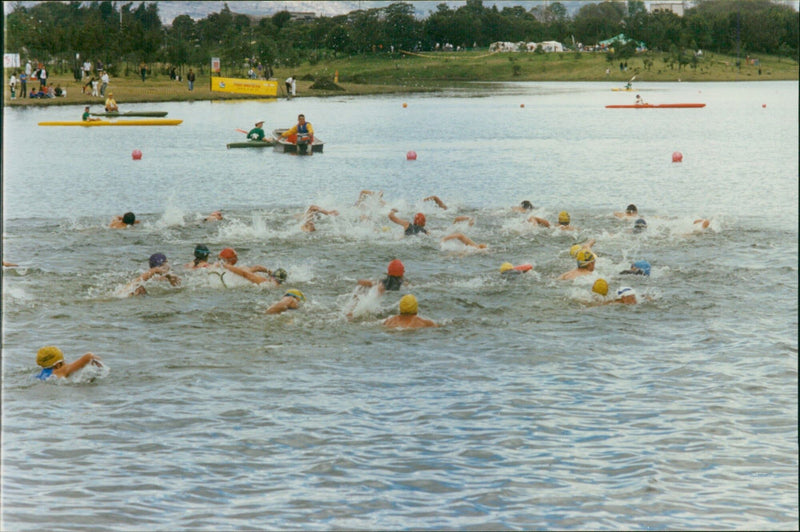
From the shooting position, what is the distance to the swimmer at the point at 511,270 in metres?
20.2

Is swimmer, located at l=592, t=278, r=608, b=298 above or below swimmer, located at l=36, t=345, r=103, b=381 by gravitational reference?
above

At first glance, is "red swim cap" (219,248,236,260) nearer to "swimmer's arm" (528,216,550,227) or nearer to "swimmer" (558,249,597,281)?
"swimmer" (558,249,597,281)

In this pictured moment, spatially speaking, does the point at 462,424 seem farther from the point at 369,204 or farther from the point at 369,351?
the point at 369,204

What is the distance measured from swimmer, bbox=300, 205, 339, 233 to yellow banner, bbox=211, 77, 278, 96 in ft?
213

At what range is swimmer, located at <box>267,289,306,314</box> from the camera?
1752 cm

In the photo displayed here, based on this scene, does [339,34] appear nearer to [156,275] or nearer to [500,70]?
[500,70]

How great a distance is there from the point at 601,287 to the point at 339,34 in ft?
474

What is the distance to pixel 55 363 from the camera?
14.3m

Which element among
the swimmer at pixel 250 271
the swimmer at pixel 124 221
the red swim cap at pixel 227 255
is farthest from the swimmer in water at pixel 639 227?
the swimmer at pixel 124 221

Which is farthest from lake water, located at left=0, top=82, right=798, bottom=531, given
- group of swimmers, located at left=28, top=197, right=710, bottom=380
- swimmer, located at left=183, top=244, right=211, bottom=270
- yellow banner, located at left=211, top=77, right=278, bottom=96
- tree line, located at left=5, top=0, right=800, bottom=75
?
tree line, located at left=5, top=0, right=800, bottom=75

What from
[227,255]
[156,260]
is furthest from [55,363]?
[227,255]

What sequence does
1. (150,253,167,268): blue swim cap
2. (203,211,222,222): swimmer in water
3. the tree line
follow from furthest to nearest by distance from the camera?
the tree line, (203,211,222,222): swimmer in water, (150,253,167,268): blue swim cap

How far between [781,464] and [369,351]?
6777 millimetres

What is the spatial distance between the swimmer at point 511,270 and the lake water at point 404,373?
0.16m
